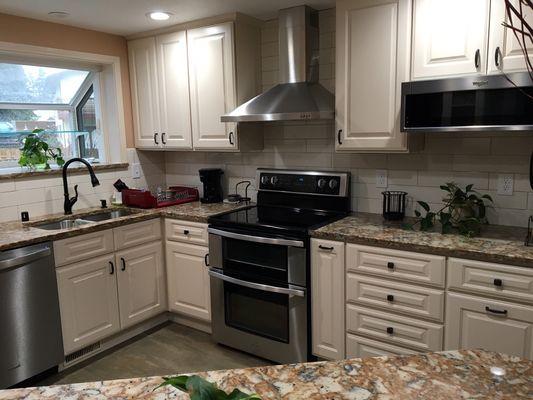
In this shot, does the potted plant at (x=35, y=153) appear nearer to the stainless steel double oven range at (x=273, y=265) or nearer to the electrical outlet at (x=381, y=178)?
the stainless steel double oven range at (x=273, y=265)

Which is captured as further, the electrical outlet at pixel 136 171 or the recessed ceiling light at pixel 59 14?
the electrical outlet at pixel 136 171

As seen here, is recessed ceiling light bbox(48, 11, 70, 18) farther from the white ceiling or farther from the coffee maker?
the coffee maker

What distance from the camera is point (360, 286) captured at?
2.51 metres

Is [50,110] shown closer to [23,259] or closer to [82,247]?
[82,247]

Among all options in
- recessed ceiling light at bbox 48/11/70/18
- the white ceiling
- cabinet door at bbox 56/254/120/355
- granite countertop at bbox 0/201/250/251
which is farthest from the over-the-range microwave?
recessed ceiling light at bbox 48/11/70/18

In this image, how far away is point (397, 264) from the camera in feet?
7.74

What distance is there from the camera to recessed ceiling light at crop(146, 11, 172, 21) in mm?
3010

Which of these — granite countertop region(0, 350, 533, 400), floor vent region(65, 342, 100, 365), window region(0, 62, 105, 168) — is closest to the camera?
granite countertop region(0, 350, 533, 400)

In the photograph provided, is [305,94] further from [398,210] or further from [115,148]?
[115,148]

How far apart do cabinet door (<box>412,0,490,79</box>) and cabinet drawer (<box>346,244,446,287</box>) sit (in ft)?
3.21

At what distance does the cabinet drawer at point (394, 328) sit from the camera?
2.33 metres

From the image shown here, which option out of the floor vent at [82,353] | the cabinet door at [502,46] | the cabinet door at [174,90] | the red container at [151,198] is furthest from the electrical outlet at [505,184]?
the floor vent at [82,353]

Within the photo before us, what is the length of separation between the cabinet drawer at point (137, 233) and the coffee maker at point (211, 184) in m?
0.47

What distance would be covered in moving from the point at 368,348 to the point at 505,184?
1233 millimetres
